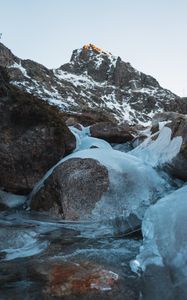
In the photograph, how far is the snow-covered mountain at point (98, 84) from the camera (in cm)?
9553

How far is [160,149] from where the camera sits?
8414 mm

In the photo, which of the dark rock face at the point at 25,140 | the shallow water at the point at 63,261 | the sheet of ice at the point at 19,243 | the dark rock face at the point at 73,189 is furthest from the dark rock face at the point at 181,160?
the sheet of ice at the point at 19,243

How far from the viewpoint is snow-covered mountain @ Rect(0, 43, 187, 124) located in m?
95.5

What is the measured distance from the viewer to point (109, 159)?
297 inches

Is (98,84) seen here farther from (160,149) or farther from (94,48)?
(160,149)

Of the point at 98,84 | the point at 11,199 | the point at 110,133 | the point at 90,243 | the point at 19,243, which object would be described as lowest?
the point at 11,199

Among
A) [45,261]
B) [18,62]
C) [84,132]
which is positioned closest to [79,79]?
[18,62]

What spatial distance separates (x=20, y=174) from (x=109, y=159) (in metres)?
1.94

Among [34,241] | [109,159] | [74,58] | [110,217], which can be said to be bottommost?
[34,241]

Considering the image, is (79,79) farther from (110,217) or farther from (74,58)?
(110,217)

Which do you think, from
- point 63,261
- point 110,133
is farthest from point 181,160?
point 110,133

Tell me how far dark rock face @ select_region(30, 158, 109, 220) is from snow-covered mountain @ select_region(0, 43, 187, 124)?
77827 mm

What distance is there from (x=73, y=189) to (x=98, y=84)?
130150 millimetres

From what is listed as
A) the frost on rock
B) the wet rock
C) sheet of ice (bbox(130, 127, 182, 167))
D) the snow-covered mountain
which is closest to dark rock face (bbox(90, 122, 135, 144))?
sheet of ice (bbox(130, 127, 182, 167))
